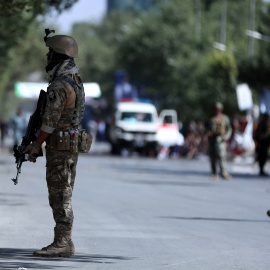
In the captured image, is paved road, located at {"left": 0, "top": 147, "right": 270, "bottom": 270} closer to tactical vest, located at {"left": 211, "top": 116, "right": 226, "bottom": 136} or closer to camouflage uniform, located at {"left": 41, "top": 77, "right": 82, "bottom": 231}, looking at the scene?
camouflage uniform, located at {"left": 41, "top": 77, "right": 82, "bottom": 231}

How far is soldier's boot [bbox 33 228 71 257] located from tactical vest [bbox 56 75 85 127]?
37.7 inches

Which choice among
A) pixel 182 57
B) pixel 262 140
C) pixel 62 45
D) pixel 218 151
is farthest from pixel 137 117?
pixel 62 45

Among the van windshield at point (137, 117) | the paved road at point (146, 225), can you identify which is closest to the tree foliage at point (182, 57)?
the van windshield at point (137, 117)

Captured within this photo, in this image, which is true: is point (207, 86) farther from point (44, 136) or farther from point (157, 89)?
point (44, 136)

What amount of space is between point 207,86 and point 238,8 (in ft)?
109

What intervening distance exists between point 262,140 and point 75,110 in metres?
19.5

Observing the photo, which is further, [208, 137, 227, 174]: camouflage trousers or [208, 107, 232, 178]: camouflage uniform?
[208, 137, 227, 174]: camouflage trousers

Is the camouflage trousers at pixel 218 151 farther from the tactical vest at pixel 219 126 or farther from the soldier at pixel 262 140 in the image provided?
the soldier at pixel 262 140

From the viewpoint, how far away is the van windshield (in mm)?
Answer: 42344

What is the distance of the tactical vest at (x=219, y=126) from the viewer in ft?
78.3

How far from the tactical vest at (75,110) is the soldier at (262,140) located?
1880 centimetres

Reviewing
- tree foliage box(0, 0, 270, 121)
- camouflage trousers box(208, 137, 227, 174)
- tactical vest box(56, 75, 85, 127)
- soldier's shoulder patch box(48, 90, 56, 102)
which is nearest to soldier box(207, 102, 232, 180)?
camouflage trousers box(208, 137, 227, 174)

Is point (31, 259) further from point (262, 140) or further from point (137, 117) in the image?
point (137, 117)

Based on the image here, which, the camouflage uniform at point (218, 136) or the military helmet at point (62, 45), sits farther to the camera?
the camouflage uniform at point (218, 136)
